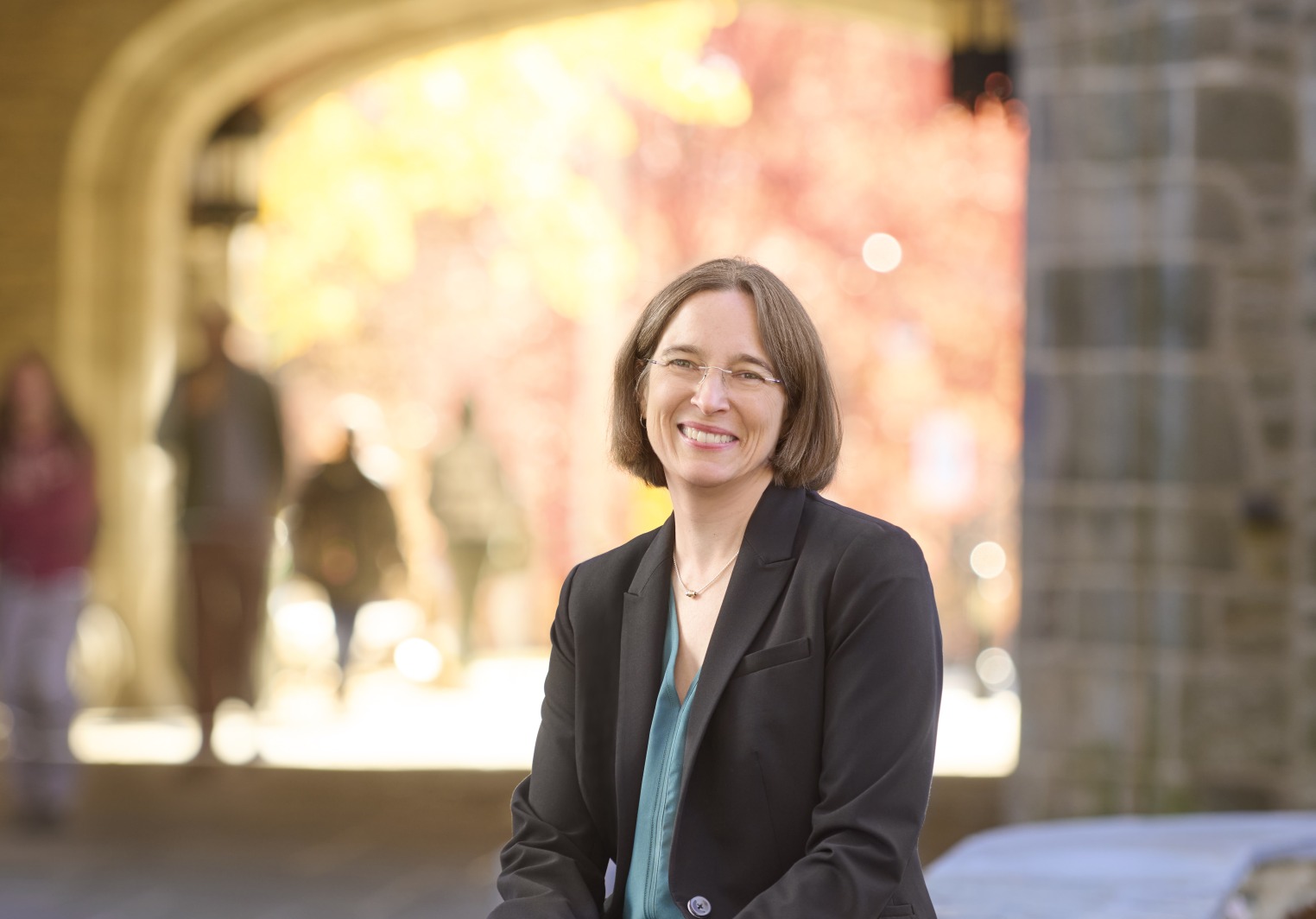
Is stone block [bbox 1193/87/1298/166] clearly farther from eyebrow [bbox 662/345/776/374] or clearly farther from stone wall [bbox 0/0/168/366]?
stone wall [bbox 0/0/168/366]

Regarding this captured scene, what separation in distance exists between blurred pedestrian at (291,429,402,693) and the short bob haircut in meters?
7.45

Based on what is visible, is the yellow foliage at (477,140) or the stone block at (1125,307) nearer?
the stone block at (1125,307)

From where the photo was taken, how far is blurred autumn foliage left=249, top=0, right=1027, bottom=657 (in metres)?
15.9

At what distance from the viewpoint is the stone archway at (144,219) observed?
10.4 m

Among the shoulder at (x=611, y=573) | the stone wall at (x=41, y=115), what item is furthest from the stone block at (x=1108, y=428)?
the stone wall at (x=41, y=115)

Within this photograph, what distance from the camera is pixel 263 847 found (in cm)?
661

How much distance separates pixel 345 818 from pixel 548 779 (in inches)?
200

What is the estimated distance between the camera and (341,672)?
9.95 m

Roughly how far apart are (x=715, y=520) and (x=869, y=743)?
36 centimetres

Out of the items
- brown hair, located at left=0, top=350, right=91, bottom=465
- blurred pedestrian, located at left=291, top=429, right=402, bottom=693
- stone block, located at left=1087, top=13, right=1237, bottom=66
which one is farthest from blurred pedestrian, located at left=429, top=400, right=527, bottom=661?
stone block, located at left=1087, top=13, right=1237, bottom=66

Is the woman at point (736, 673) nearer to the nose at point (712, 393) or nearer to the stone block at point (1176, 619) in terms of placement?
the nose at point (712, 393)

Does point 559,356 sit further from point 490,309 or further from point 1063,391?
point 1063,391

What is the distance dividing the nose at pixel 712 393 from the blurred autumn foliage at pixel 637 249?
44.6ft

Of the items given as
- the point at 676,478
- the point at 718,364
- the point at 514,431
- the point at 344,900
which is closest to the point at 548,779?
the point at 676,478
